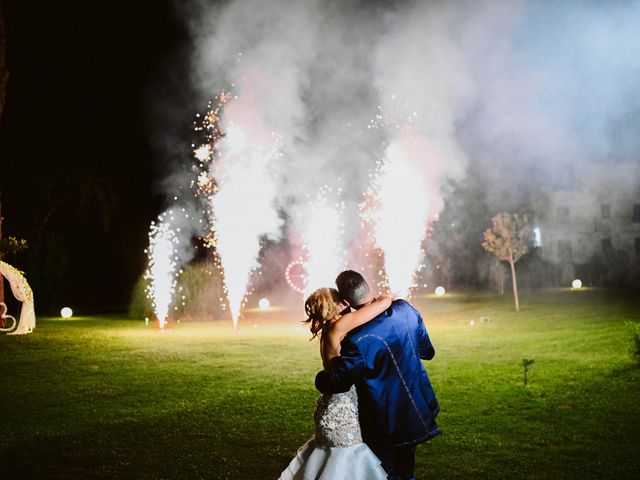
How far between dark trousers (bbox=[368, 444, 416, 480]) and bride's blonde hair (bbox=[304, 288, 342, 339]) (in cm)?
110

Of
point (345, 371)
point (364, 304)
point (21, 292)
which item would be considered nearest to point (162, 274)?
point (21, 292)

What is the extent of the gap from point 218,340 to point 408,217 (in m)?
11.1

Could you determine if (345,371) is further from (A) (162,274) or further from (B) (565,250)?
(B) (565,250)

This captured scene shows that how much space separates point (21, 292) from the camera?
66.4 feet

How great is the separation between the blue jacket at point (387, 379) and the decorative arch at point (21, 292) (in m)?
17.9

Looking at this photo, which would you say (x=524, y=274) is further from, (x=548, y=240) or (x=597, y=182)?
(x=597, y=182)

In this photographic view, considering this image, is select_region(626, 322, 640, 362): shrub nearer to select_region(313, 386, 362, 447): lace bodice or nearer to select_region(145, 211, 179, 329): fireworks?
select_region(313, 386, 362, 447): lace bodice

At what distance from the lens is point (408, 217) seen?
2736cm

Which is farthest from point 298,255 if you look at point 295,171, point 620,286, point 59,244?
point 620,286

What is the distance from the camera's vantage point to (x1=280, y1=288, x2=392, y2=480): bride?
16.2ft

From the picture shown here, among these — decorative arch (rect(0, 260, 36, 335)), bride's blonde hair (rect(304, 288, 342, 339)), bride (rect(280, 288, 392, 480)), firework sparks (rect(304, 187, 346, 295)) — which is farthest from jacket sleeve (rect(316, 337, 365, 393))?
firework sparks (rect(304, 187, 346, 295))

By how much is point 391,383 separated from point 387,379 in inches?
1.8

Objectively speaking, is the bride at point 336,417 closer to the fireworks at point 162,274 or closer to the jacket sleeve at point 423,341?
the jacket sleeve at point 423,341

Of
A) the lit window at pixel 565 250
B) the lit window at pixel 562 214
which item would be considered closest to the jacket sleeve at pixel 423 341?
the lit window at pixel 565 250
